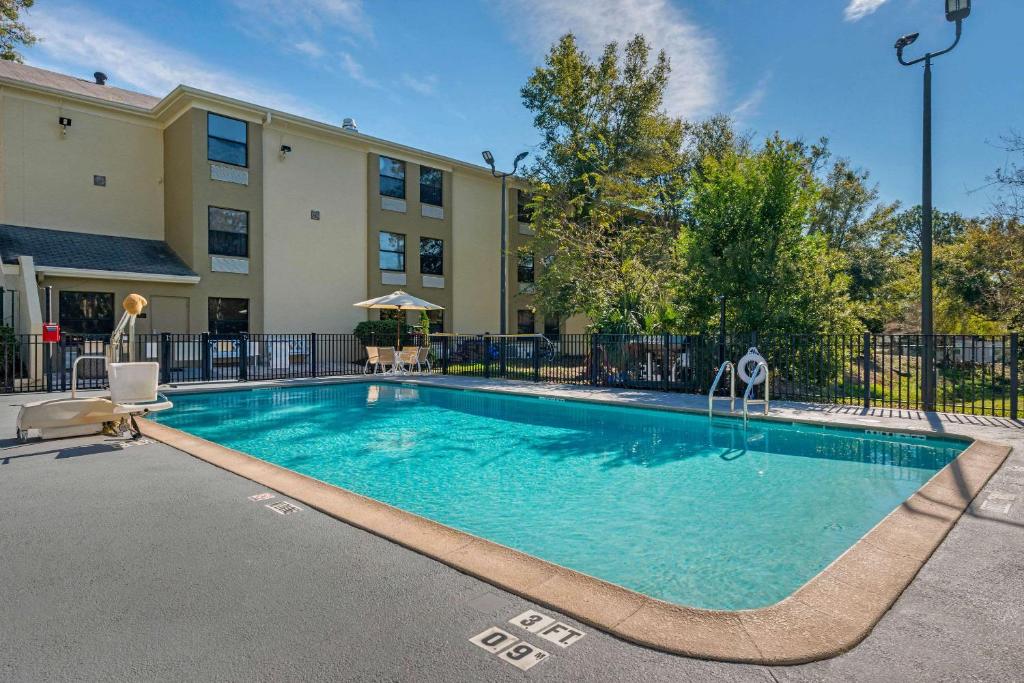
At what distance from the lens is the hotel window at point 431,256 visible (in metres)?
22.9

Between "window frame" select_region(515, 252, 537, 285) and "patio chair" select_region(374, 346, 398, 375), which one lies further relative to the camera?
"window frame" select_region(515, 252, 537, 285)

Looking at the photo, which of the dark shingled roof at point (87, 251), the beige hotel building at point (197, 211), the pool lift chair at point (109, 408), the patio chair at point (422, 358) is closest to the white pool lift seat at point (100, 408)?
the pool lift chair at point (109, 408)

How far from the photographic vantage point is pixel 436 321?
23.4m

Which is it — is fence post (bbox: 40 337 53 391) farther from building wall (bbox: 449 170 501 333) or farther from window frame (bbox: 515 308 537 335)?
window frame (bbox: 515 308 537 335)

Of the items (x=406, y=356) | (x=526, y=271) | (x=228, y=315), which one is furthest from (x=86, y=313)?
(x=526, y=271)

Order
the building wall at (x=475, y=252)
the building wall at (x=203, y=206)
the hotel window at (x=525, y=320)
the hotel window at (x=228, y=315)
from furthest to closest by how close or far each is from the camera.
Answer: the hotel window at (x=525, y=320)
the building wall at (x=475, y=252)
the hotel window at (x=228, y=315)
the building wall at (x=203, y=206)

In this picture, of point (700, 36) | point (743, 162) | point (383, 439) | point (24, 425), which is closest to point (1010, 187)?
point (743, 162)

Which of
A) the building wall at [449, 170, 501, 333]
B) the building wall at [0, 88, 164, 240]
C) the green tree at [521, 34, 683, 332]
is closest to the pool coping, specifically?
the green tree at [521, 34, 683, 332]

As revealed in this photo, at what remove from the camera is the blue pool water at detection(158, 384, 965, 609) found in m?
3.71

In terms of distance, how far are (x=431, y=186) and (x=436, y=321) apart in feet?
18.5

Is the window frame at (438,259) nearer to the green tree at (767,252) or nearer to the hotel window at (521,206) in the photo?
the hotel window at (521,206)

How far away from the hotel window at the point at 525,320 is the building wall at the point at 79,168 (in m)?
14.8

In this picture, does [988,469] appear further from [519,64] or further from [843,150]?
[843,150]

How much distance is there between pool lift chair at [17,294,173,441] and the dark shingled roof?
1063 cm
